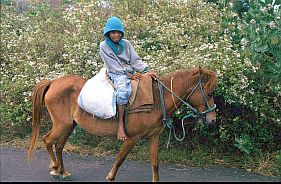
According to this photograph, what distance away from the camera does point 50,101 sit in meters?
5.93

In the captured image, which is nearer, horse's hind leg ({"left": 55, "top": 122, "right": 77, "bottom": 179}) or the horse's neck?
the horse's neck

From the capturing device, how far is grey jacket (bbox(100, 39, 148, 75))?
551 cm

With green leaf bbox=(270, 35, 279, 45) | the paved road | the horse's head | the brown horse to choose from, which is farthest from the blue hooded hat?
green leaf bbox=(270, 35, 279, 45)

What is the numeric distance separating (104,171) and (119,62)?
1.90m

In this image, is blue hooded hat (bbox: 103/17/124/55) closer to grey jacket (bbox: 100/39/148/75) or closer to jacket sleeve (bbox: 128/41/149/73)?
grey jacket (bbox: 100/39/148/75)

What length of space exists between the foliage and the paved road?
0.67 meters

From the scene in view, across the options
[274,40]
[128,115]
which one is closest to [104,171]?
[128,115]

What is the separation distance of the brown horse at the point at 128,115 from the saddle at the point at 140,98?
81 mm

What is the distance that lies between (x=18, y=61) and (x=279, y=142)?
18.5 ft

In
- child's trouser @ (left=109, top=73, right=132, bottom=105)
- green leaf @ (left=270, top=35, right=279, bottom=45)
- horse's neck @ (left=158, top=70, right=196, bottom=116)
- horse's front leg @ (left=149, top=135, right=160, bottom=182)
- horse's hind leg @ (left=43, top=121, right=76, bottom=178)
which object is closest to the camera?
child's trouser @ (left=109, top=73, right=132, bottom=105)

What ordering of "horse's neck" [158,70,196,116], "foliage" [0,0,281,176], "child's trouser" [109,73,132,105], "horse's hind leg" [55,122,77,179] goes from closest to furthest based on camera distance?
"child's trouser" [109,73,132,105], "horse's neck" [158,70,196,116], "horse's hind leg" [55,122,77,179], "foliage" [0,0,281,176]

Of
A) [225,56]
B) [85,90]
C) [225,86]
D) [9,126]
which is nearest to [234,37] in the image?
[225,56]

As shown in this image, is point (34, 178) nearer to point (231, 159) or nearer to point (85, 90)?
point (85, 90)

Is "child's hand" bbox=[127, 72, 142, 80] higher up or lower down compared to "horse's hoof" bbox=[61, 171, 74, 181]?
higher up
